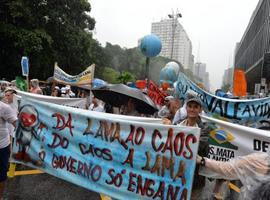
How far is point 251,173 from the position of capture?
7.11 feet

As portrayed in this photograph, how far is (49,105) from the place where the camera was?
374 centimetres

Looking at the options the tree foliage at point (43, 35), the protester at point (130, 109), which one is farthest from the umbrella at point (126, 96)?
the tree foliage at point (43, 35)

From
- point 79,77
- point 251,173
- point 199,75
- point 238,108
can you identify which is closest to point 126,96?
point 238,108

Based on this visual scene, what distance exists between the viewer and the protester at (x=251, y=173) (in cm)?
203

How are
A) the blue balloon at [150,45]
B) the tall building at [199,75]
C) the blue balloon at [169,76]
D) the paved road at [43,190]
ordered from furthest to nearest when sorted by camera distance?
the tall building at [199,75] < the blue balloon at [169,76] < the blue balloon at [150,45] < the paved road at [43,190]

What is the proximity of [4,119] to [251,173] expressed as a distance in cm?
297

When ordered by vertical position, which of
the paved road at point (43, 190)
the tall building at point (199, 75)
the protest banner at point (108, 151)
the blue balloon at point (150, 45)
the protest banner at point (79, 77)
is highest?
the tall building at point (199, 75)

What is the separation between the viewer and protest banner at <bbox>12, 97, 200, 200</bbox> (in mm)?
2811

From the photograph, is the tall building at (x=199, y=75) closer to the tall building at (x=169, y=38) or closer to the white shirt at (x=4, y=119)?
the tall building at (x=169, y=38)

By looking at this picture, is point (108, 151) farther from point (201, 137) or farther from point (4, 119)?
point (4, 119)

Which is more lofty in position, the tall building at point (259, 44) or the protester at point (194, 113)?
the tall building at point (259, 44)

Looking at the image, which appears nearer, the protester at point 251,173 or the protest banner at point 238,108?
the protester at point 251,173

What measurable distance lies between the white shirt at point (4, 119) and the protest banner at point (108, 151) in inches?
5.7

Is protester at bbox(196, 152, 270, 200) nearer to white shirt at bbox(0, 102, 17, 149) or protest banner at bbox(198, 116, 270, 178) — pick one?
protest banner at bbox(198, 116, 270, 178)
